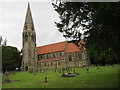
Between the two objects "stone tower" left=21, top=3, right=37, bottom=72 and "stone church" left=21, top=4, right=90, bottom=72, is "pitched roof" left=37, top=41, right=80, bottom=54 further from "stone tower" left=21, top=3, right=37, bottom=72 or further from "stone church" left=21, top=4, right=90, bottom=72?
"stone tower" left=21, top=3, right=37, bottom=72

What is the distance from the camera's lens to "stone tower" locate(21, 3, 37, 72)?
192 feet

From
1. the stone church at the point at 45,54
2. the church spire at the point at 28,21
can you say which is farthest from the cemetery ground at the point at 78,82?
the church spire at the point at 28,21

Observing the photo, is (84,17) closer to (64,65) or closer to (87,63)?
(87,63)

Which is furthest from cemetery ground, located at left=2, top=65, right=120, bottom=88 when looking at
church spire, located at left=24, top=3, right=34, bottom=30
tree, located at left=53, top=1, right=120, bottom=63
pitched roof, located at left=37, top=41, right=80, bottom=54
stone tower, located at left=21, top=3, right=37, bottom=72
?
church spire, located at left=24, top=3, right=34, bottom=30

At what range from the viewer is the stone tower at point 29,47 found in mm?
58562

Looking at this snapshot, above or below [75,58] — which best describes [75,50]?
above

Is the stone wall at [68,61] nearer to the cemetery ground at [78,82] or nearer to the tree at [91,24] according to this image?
the cemetery ground at [78,82]

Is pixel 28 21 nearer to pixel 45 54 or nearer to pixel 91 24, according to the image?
pixel 45 54

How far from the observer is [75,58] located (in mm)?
50375

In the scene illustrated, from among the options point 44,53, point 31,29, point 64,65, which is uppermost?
point 31,29

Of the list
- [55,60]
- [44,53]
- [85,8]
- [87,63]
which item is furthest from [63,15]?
[44,53]

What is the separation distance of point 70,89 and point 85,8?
6953 millimetres

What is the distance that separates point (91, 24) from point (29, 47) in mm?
52628

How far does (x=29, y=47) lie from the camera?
2366 inches
